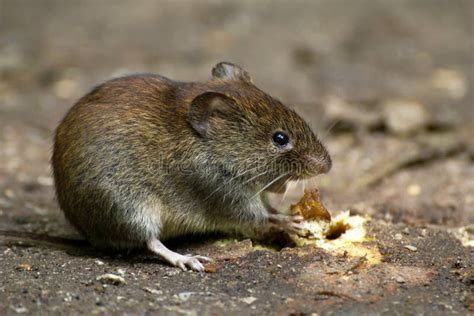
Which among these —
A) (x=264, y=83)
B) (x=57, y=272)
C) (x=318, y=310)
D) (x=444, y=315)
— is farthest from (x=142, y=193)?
(x=264, y=83)

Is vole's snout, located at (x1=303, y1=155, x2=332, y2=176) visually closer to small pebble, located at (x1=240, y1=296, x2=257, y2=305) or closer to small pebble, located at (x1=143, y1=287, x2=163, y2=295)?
small pebble, located at (x1=240, y1=296, x2=257, y2=305)

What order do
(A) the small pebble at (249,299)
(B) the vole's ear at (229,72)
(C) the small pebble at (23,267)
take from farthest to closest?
(B) the vole's ear at (229,72) → (C) the small pebble at (23,267) → (A) the small pebble at (249,299)

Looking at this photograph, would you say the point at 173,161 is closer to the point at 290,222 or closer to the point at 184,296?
the point at 290,222

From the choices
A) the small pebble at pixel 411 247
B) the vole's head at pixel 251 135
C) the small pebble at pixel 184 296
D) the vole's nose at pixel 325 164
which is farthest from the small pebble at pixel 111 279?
the small pebble at pixel 411 247

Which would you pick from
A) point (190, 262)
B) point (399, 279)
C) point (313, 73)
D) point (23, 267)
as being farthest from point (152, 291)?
point (313, 73)

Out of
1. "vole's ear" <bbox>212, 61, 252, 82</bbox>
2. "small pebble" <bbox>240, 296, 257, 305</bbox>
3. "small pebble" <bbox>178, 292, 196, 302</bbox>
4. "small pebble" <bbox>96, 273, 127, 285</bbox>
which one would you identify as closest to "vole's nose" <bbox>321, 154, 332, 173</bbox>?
"vole's ear" <bbox>212, 61, 252, 82</bbox>

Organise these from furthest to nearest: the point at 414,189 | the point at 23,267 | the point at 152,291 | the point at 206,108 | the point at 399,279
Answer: the point at 414,189, the point at 206,108, the point at 23,267, the point at 399,279, the point at 152,291

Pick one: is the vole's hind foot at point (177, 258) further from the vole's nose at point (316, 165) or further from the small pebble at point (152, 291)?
the vole's nose at point (316, 165)
